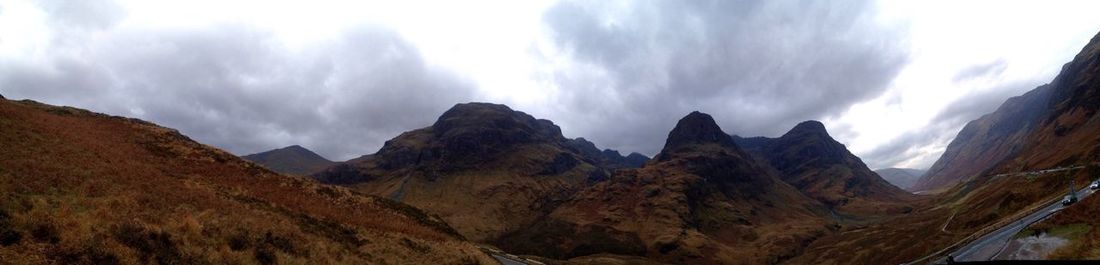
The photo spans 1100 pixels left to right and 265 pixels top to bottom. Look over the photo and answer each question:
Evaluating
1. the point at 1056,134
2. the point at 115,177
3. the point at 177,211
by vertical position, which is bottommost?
the point at 177,211

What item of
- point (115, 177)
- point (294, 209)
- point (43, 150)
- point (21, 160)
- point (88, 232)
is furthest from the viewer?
point (294, 209)

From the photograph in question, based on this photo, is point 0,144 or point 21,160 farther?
point 0,144

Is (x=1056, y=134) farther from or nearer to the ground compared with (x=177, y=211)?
farther from the ground

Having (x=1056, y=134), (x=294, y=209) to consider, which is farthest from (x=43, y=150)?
(x=1056, y=134)

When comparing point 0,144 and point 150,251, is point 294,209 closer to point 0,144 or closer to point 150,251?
point 0,144

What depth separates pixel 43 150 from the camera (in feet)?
106

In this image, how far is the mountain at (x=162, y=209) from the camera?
18.3 meters

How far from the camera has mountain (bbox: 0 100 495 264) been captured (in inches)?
722

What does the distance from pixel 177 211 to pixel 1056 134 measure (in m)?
256

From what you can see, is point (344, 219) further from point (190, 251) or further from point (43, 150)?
point (190, 251)

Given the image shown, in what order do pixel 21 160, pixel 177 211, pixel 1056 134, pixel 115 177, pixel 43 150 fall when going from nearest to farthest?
pixel 177 211 → pixel 21 160 → pixel 115 177 → pixel 43 150 → pixel 1056 134

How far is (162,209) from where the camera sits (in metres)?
25.1

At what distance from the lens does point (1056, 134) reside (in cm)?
18825

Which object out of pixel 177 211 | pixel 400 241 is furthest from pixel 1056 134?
pixel 177 211
